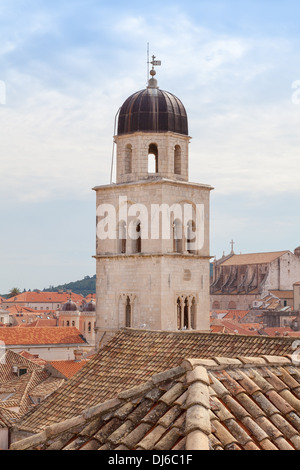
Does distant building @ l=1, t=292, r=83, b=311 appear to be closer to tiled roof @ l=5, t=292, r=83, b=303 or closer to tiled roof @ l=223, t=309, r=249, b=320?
tiled roof @ l=5, t=292, r=83, b=303

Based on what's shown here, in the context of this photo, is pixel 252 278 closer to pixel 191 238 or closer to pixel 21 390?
pixel 21 390

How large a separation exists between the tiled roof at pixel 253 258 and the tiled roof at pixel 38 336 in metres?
38.4

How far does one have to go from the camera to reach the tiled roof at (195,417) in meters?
4.18

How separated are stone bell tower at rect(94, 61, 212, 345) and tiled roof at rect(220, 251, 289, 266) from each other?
65.1 m

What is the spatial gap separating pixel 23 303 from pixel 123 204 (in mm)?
100987

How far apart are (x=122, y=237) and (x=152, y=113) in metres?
3.93

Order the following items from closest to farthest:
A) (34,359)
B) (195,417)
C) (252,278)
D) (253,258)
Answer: (195,417)
(34,359)
(252,278)
(253,258)

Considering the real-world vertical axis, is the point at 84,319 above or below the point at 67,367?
above

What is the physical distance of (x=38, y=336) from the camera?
172 ft

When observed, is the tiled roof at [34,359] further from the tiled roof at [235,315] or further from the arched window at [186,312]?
the tiled roof at [235,315]

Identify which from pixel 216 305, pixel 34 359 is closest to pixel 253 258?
pixel 216 305

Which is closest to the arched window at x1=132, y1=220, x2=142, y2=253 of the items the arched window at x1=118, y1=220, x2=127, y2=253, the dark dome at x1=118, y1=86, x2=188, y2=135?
the arched window at x1=118, y1=220, x2=127, y2=253

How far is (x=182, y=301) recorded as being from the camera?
21.7 metres

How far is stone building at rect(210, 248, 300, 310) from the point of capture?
8500 cm
